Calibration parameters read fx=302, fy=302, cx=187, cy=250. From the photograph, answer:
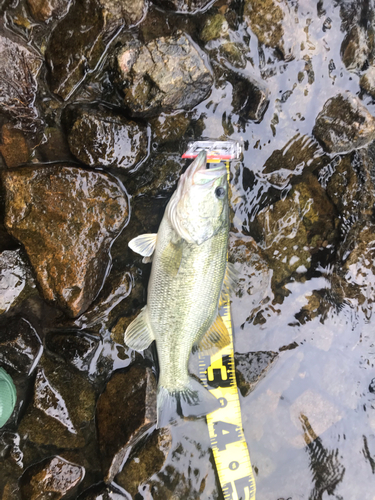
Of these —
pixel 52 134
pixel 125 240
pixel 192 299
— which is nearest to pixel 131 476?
pixel 192 299

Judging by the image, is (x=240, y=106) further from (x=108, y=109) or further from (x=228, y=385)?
(x=228, y=385)

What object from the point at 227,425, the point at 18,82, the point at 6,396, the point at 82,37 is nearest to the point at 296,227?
the point at 227,425

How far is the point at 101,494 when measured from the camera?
11.3 feet

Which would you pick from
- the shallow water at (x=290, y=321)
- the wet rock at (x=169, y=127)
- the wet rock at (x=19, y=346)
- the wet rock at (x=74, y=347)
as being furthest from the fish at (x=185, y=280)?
the wet rock at (x=19, y=346)

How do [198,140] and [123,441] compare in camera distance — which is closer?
[123,441]

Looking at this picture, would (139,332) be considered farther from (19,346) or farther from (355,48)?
(355,48)

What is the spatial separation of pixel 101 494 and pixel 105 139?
3.97 meters

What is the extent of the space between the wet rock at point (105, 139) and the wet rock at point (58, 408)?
2.44 metres

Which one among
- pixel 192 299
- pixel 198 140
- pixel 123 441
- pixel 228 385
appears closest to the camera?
pixel 192 299

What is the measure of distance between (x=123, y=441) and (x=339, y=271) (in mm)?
3286

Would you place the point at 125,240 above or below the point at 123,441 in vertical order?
above

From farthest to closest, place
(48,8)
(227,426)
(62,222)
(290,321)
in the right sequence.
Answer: (290,321) < (227,426) < (62,222) < (48,8)

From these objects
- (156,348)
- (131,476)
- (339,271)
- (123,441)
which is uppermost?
(339,271)

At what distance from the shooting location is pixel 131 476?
353 centimetres
